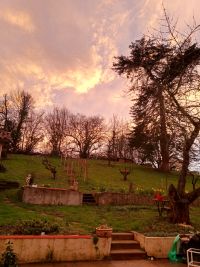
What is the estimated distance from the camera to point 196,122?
618 inches

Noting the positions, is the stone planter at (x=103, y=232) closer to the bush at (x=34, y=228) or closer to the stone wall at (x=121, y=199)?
the bush at (x=34, y=228)

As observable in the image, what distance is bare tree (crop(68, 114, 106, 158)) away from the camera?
59.1m

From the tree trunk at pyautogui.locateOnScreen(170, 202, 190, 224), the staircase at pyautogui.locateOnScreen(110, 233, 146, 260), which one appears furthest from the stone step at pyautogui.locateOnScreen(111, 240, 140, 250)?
the tree trunk at pyautogui.locateOnScreen(170, 202, 190, 224)

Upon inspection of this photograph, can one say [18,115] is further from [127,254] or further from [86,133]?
[127,254]

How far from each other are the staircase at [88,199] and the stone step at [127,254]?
1086cm

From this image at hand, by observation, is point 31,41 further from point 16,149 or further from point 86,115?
point 86,115

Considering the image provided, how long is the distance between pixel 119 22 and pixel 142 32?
288cm

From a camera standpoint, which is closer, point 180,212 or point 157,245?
point 157,245

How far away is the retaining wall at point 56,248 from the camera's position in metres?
9.55

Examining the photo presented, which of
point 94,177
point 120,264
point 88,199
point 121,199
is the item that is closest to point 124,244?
point 120,264

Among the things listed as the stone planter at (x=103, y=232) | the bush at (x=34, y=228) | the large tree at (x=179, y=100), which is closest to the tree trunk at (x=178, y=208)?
the large tree at (x=179, y=100)

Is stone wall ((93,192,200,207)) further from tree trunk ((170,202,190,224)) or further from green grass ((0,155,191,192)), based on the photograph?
tree trunk ((170,202,190,224))

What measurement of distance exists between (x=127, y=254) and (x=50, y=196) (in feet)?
34.4

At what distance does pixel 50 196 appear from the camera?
20.7 meters
